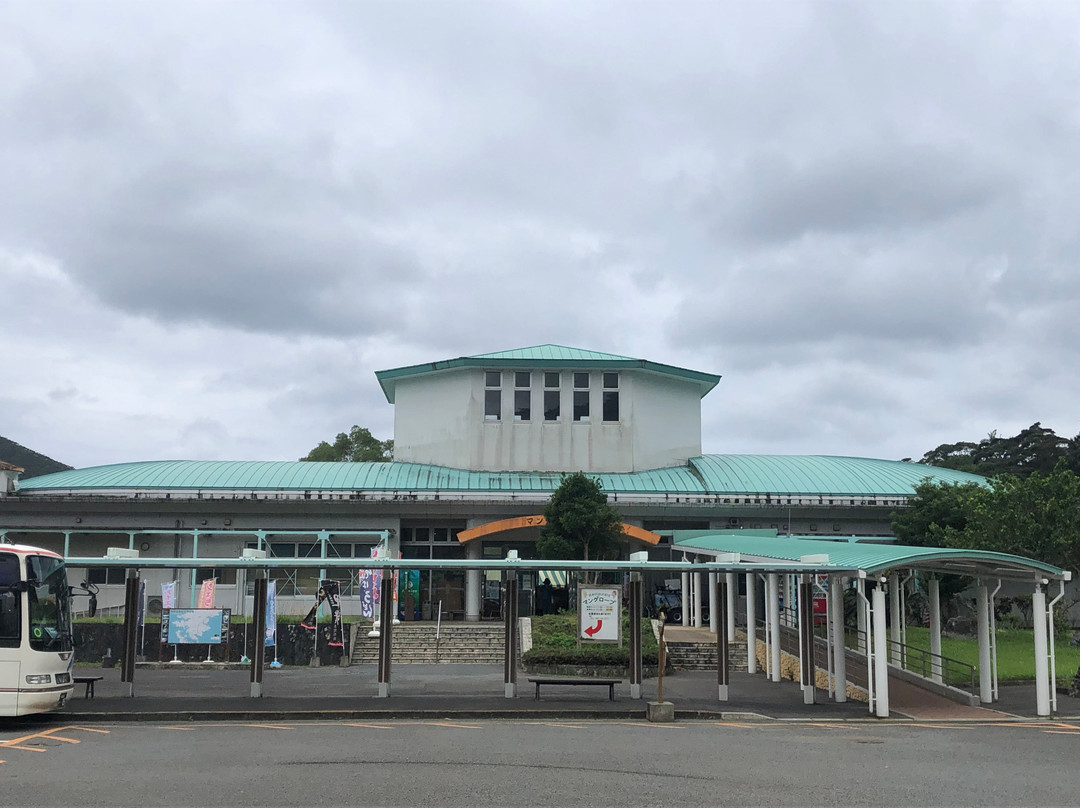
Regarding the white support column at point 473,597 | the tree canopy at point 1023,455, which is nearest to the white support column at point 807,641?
the white support column at point 473,597

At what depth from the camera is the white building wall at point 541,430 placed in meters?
40.1

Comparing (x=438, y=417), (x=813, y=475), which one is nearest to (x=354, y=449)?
(x=438, y=417)

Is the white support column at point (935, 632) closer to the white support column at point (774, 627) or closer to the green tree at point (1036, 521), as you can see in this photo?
the white support column at point (774, 627)

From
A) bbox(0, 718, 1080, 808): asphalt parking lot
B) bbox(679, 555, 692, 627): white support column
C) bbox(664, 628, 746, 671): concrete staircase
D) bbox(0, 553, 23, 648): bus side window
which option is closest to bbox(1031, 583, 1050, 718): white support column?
bbox(0, 718, 1080, 808): asphalt parking lot

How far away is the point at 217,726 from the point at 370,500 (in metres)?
20.6

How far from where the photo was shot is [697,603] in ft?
107

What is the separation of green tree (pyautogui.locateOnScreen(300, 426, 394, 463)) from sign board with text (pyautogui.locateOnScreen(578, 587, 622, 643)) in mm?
46766

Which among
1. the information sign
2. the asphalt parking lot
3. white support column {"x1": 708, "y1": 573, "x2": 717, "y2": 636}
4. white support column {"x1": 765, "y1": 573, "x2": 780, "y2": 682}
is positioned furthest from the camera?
white support column {"x1": 708, "y1": 573, "x2": 717, "y2": 636}

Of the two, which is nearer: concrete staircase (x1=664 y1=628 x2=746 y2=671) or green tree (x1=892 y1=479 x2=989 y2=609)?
concrete staircase (x1=664 y1=628 x2=746 y2=671)

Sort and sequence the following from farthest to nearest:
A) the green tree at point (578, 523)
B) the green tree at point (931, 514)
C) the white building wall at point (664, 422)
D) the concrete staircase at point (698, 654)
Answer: the white building wall at point (664, 422) → the green tree at point (931, 514) → the green tree at point (578, 523) → the concrete staircase at point (698, 654)

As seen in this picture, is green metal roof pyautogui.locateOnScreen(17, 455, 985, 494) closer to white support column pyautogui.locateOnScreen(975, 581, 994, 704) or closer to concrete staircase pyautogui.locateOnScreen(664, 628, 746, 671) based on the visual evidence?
concrete staircase pyautogui.locateOnScreen(664, 628, 746, 671)

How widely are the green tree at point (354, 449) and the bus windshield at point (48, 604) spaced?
48.3 meters

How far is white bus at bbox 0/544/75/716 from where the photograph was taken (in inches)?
583

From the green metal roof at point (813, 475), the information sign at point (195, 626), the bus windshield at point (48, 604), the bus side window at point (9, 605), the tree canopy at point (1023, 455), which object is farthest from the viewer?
the tree canopy at point (1023, 455)
